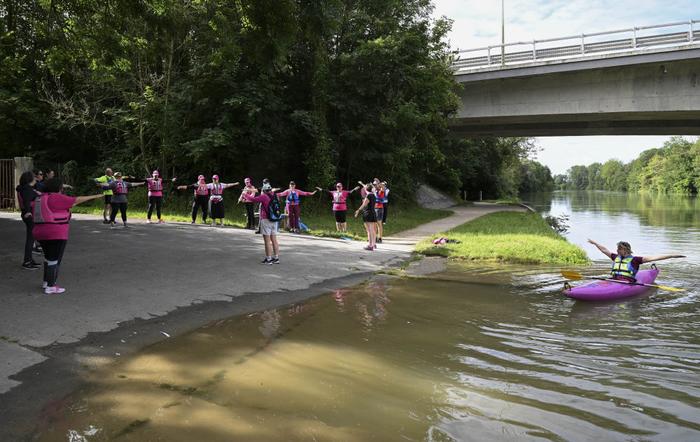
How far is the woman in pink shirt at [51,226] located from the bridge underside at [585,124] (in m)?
26.0

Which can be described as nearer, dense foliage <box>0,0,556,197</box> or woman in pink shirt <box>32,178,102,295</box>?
woman in pink shirt <box>32,178,102,295</box>

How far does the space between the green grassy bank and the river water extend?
10968 mm

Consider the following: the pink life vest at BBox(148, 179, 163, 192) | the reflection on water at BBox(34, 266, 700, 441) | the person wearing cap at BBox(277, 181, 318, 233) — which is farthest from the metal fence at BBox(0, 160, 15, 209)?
the reflection on water at BBox(34, 266, 700, 441)

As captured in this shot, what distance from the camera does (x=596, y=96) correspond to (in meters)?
26.1

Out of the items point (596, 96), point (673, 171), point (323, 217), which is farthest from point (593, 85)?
point (673, 171)

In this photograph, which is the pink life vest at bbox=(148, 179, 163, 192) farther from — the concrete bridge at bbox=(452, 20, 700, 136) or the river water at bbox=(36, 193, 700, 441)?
the concrete bridge at bbox=(452, 20, 700, 136)

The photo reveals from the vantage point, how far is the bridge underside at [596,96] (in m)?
24.1

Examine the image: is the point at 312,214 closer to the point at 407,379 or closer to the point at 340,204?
the point at 340,204

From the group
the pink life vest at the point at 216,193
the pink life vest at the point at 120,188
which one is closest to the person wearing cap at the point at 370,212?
the pink life vest at the point at 216,193

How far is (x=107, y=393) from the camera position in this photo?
4.62 m

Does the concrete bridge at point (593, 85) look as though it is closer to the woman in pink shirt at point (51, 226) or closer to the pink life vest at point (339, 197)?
the pink life vest at point (339, 197)

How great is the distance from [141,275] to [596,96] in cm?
2460

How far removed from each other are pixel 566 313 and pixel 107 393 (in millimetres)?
6620

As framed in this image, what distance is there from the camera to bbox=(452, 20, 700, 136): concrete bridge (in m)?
23.8
